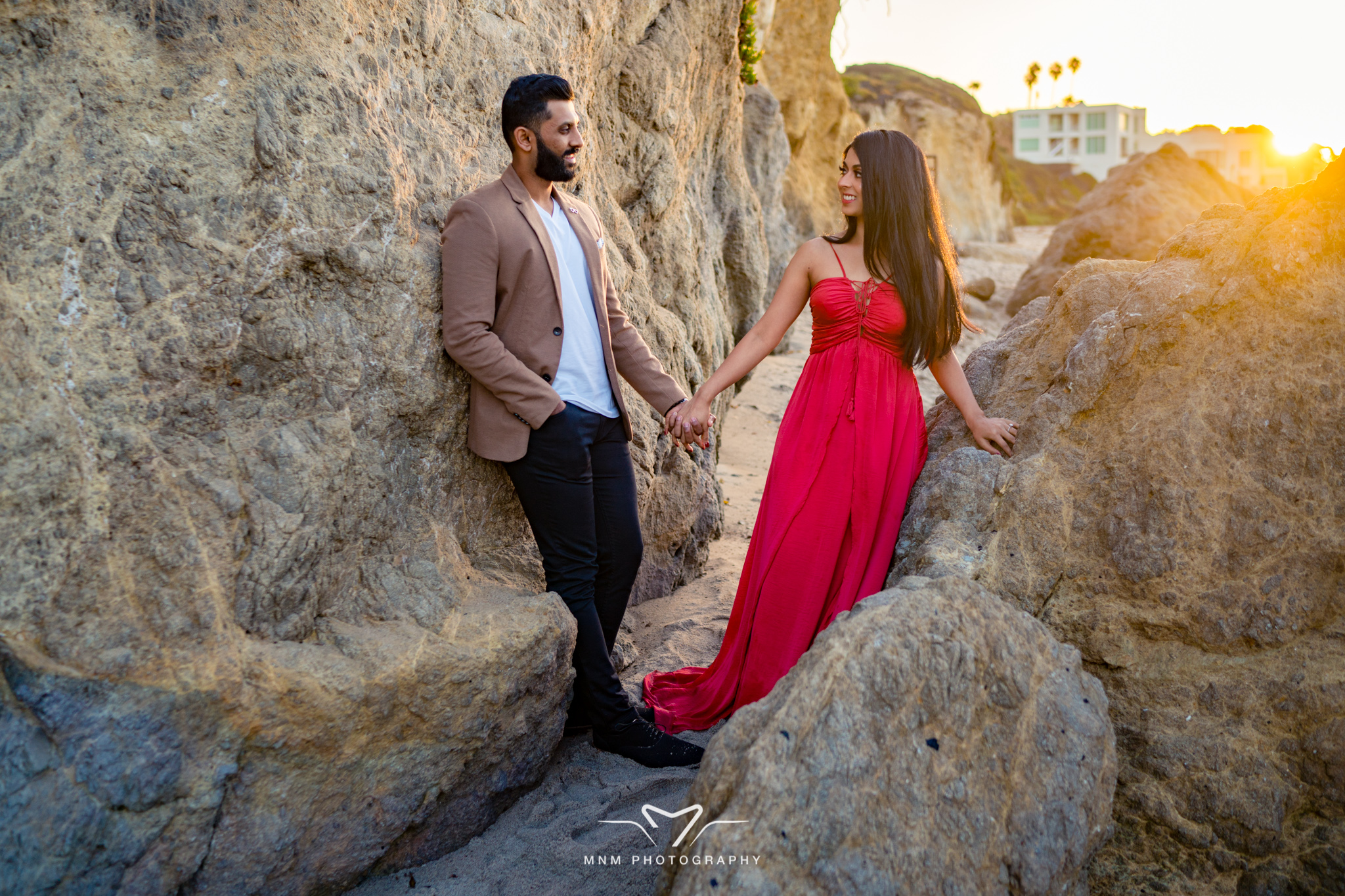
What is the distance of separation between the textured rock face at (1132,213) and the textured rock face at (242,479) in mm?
10866

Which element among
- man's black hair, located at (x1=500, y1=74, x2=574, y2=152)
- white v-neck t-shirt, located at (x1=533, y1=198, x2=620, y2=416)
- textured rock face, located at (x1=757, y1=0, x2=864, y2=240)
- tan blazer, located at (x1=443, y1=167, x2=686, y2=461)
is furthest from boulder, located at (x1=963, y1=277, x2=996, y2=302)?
tan blazer, located at (x1=443, y1=167, x2=686, y2=461)

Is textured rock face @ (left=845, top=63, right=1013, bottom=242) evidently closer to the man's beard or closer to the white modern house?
the white modern house

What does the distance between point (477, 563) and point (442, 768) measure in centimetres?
72

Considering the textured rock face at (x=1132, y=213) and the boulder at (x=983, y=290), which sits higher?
the textured rock face at (x=1132, y=213)

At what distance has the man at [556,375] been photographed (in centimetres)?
288

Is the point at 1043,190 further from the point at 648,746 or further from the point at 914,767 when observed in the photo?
the point at 914,767

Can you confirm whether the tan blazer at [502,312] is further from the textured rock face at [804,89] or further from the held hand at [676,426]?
the textured rock face at [804,89]

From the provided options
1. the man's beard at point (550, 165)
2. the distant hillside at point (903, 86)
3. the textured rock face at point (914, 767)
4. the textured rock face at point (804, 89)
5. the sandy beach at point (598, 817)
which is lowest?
the sandy beach at point (598, 817)

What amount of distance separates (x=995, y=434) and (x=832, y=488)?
0.63 m

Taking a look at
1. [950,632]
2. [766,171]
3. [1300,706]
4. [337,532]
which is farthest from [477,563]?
[766,171]

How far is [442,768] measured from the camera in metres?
2.72

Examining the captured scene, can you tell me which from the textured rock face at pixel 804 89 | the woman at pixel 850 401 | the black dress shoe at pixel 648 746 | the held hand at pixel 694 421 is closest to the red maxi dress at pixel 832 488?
the woman at pixel 850 401

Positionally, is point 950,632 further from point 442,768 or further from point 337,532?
point 337,532

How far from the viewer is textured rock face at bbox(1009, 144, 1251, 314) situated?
1228cm
